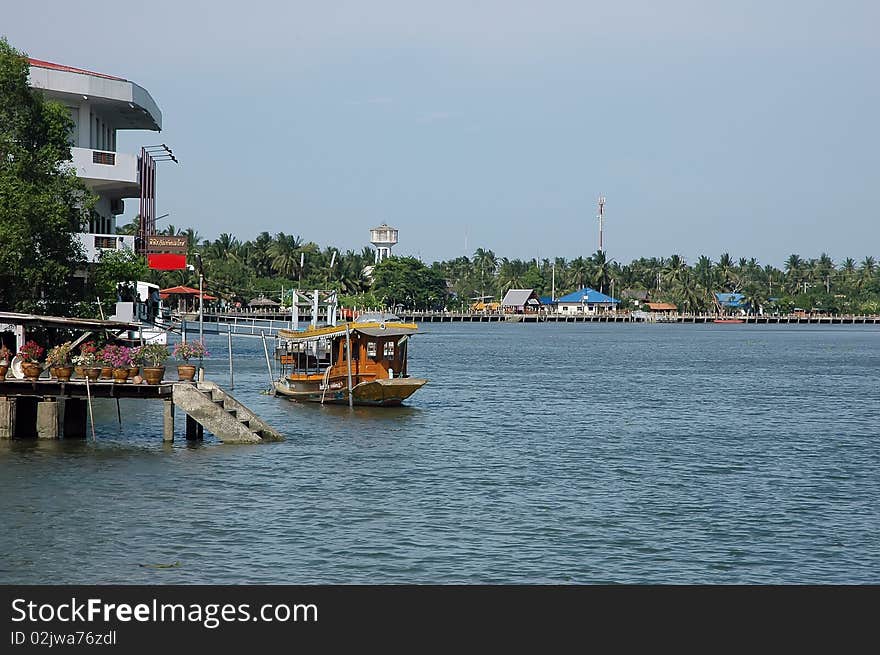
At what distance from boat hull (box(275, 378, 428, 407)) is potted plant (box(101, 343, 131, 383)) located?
13473 millimetres

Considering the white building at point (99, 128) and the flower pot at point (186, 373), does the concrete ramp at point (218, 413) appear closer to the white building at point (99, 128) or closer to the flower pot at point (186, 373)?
the flower pot at point (186, 373)

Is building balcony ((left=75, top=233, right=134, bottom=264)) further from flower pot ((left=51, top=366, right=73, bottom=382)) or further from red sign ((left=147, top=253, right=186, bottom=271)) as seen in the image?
flower pot ((left=51, top=366, right=73, bottom=382))

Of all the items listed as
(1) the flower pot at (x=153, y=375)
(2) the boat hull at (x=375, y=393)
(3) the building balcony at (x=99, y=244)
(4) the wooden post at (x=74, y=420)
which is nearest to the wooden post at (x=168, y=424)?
(1) the flower pot at (x=153, y=375)

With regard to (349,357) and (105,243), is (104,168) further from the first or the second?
(349,357)

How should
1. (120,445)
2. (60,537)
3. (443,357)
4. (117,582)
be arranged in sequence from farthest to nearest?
(443,357) → (120,445) → (60,537) → (117,582)

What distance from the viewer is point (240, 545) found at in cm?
2625

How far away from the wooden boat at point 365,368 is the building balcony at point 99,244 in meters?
16.4

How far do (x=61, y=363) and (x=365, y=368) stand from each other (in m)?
19.7

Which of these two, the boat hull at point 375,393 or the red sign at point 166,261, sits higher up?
the red sign at point 166,261

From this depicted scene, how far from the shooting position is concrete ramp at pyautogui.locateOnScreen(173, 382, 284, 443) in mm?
39031

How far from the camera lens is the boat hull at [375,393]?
56.6 m
